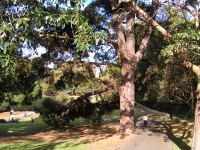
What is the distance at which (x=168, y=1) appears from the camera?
20.5 m

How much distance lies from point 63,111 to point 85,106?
1.90m

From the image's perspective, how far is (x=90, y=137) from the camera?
31922 mm

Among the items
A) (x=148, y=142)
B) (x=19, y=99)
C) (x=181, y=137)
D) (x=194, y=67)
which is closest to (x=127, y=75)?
(x=181, y=137)

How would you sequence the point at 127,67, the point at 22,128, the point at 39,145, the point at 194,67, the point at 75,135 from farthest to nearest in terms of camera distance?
the point at 22,128 → the point at 75,135 → the point at 127,67 → the point at 39,145 → the point at 194,67

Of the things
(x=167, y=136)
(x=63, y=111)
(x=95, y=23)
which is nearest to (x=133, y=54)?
(x=95, y=23)

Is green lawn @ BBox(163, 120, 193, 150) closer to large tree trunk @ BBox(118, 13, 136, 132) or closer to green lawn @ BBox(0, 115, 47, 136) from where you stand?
large tree trunk @ BBox(118, 13, 136, 132)

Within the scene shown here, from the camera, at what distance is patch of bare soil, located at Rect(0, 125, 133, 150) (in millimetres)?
27747

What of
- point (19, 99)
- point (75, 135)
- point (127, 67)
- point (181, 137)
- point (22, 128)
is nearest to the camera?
point (181, 137)

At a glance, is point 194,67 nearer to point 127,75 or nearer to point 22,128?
point 127,75

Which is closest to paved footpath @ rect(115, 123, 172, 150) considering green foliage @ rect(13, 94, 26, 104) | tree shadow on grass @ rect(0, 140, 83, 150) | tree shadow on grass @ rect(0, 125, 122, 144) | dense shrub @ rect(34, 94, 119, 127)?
tree shadow on grass @ rect(0, 125, 122, 144)

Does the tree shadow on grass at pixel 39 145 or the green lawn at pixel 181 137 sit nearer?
the green lawn at pixel 181 137

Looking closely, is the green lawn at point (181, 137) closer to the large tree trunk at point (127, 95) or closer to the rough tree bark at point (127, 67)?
the large tree trunk at point (127, 95)

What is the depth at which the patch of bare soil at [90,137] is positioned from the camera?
91.0ft

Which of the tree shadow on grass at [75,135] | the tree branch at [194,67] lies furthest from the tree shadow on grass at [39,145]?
the tree branch at [194,67]
